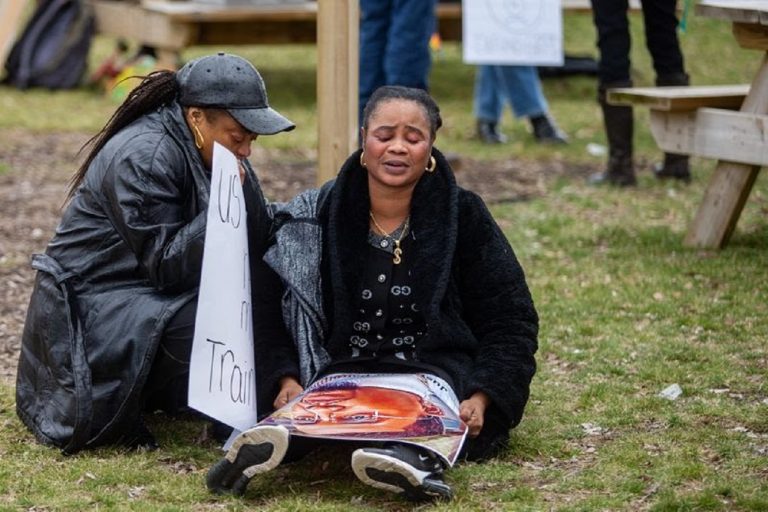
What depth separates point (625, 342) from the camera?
5.05 metres

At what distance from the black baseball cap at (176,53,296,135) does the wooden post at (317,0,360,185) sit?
1.03 m

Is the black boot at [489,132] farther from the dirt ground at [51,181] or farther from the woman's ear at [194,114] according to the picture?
the woman's ear at [194,114]

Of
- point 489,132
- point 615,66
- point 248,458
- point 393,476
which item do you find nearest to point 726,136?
point 615,66

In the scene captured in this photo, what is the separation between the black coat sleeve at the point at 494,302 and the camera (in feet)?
12.6

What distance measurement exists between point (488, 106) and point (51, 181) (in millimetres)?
3107

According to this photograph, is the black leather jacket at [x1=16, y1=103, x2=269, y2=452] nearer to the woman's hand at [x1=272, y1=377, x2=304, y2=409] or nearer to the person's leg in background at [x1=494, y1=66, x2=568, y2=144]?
the woman's hand at [x1=272, y1=377, x2=304, y2=409]

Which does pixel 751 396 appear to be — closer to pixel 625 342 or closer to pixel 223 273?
pixel 625 342

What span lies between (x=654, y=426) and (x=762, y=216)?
10.3 feet

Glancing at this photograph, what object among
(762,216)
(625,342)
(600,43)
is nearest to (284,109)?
(600,43)

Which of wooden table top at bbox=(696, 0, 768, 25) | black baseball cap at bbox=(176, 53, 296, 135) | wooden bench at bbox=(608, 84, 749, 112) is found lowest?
wooden bench at bbox=(608, 84, 749, 112)

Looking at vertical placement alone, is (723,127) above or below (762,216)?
above

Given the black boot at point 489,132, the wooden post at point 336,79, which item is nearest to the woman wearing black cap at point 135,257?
the wooden post at point 336,79

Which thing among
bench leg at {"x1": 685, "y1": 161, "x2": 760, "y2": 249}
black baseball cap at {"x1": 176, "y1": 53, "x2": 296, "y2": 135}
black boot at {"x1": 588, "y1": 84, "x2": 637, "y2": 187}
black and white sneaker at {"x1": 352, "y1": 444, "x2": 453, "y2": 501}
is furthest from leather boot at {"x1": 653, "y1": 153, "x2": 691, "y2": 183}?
black and white sneaker at {"x1": 352, "y1": 444, "x2": 453, "y2": 501}

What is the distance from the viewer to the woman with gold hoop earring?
149 inches
